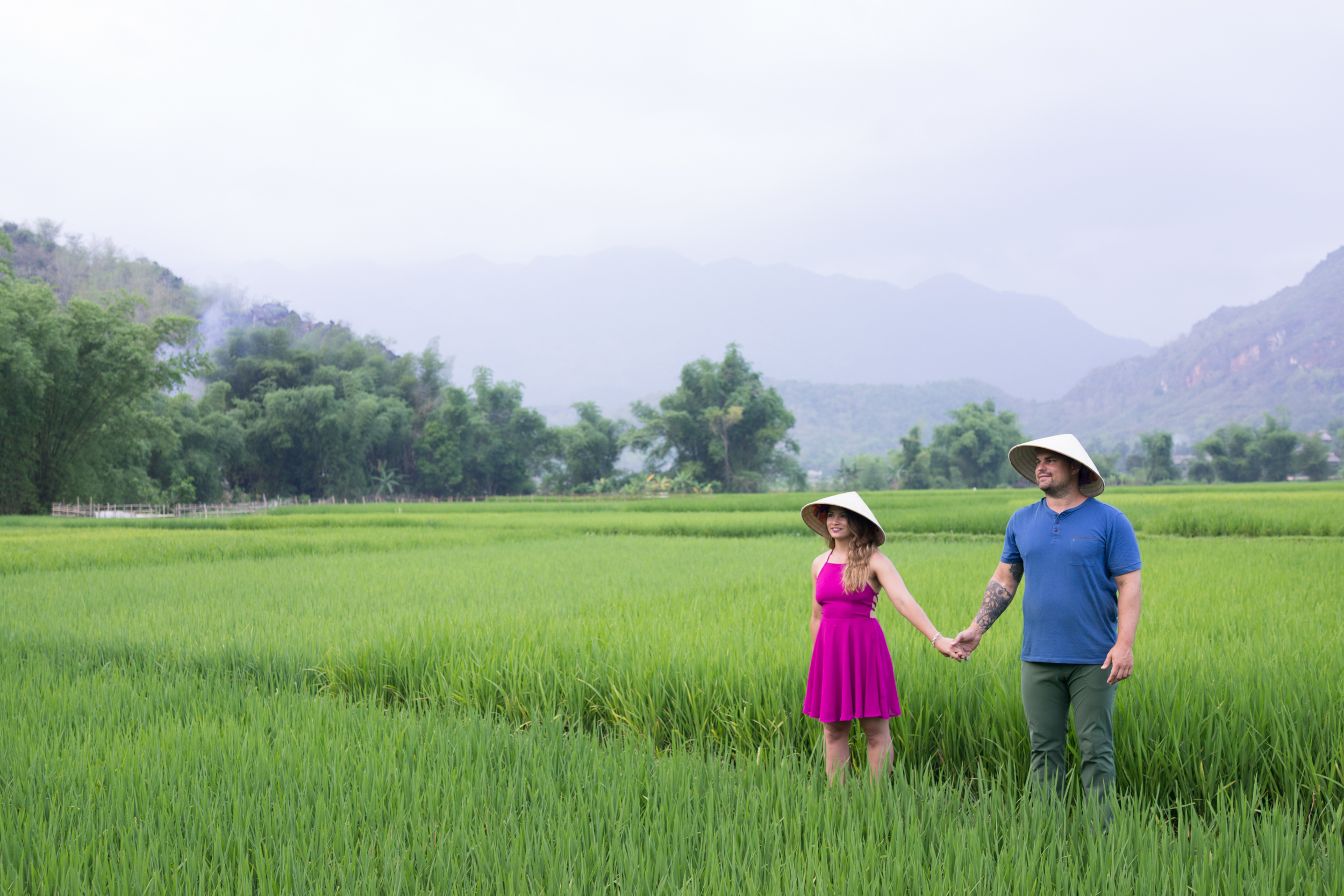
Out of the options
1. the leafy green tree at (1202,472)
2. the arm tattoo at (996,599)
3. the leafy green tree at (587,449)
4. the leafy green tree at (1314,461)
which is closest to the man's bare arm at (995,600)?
the arm tattoo at (996,599)

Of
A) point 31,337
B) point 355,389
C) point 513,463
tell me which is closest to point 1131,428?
point 513,463

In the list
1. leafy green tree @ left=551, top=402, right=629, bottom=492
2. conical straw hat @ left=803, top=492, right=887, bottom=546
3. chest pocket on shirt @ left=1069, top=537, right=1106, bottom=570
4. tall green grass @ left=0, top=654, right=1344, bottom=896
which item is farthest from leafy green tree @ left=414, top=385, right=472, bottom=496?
chest pocket on shirt @ left=1069, top=537, right=1106, bottom=570

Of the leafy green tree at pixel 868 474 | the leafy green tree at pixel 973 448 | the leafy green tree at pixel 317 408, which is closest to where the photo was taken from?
the leafy green tree at pixel 317 408

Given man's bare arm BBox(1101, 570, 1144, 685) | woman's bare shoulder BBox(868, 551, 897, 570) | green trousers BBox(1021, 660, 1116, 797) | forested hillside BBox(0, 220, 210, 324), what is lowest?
green trousers BBox(1021, 660, 1116, 797)

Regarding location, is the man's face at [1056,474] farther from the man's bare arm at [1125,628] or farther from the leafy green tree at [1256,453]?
the leafy green tree at [1256,453]

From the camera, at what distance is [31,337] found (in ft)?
97.3

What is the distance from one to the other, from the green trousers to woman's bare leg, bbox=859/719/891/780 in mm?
508

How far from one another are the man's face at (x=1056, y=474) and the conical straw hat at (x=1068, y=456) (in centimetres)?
3

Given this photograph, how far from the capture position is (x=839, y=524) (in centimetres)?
282

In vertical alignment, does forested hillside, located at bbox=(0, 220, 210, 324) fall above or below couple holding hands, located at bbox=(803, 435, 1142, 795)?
above

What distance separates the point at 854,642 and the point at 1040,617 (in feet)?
2.16

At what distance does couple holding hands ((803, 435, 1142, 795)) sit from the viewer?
253cm

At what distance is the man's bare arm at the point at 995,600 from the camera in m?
2.81

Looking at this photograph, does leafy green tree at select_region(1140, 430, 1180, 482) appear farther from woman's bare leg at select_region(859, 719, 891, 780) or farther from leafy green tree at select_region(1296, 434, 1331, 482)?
woman's bare leg at select_region(859, 719, 891, 780)
